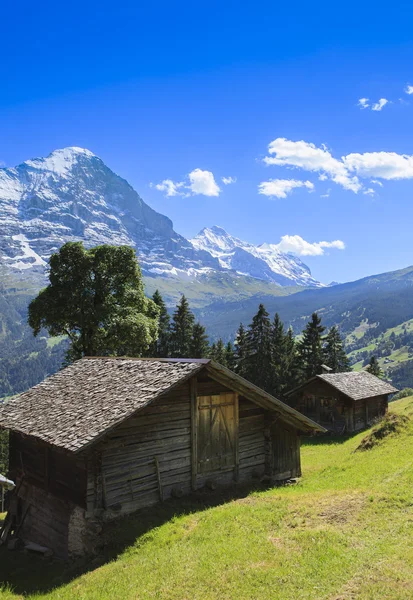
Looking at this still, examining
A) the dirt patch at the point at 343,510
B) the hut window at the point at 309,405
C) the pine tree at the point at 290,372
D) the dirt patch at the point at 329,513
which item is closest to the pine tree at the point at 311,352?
the pine tree at the point at 290,372

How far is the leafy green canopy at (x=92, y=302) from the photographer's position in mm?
32500

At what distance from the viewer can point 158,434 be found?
1822 cm

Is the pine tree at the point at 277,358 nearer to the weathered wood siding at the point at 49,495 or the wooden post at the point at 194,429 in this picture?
the wooden post at the point at 194,429

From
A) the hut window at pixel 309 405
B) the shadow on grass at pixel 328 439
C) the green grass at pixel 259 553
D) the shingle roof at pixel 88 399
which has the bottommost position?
the shadow on grass at pixel 328 439

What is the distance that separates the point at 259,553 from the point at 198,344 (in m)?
50.5

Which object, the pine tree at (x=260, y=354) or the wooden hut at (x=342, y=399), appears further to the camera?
the pine tree at (x=260, y=354)

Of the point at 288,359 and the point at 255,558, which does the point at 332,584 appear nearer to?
the point at 255,558

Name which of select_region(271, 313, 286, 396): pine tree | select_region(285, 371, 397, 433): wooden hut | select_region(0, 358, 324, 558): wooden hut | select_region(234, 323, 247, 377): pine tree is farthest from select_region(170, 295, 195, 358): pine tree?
select_region(0, 358, 324, 558): wooden hut

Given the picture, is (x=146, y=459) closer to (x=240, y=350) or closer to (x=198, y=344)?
(x=198, y=344)

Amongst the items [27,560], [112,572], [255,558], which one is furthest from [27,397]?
[255,558]

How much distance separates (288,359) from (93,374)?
46.5 m

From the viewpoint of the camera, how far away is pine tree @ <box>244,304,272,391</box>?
62.3 metres

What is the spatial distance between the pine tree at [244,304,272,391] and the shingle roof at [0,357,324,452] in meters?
39.5

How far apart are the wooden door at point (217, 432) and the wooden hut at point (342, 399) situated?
2966 centimetres
